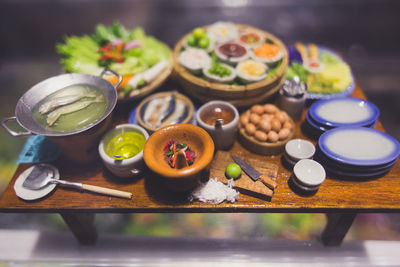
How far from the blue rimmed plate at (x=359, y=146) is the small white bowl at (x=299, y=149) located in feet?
0.31

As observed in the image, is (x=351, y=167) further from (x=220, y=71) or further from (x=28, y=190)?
(x=28, y=190)

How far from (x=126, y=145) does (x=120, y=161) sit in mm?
261

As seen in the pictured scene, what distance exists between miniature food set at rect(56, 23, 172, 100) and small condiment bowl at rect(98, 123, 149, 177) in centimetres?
53

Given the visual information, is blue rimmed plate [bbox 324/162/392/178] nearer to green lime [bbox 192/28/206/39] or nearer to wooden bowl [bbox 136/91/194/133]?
wooden bowl [bbox 136/91/194/133]

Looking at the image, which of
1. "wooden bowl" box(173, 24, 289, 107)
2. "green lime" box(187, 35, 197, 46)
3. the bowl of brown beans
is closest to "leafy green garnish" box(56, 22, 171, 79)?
"green lime" box(187, 35, 197, 46)

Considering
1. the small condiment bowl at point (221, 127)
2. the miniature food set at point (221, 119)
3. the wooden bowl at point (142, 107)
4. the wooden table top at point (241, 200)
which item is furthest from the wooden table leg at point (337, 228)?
the wooden bowl at point (142, 107)

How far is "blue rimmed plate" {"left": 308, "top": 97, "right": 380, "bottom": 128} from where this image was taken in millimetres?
2520

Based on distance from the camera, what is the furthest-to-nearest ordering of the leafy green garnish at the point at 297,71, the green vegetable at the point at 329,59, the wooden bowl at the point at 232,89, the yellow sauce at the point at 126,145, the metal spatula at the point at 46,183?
the green vegetable at the point at 329,59 → the leafy green garnish at the point at 297,71 → the wooden bowl at the point at 232,89 → the yellow sauce at the point at 126,145 → the metal spatula at the point at 46,183

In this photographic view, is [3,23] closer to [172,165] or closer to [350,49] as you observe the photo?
[172,165]

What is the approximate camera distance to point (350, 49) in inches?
169

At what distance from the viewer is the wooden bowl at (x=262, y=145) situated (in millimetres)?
2416

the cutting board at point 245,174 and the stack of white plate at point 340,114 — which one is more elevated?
the stack of white plate at point 340,114

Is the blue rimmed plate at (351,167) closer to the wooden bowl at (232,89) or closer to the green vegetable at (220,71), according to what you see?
the wooden bowl at (232,89)

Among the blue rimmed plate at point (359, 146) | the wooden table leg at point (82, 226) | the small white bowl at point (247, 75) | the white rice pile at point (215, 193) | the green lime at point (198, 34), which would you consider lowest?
the wooden table leg at point (82, 226)
